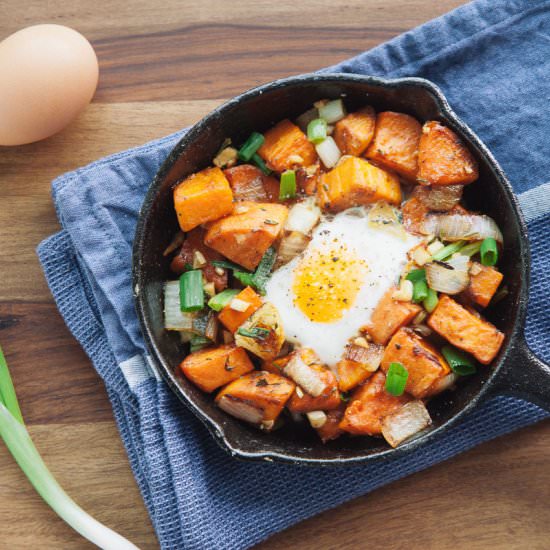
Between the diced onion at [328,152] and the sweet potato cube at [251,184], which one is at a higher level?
the diced onion at [328,152]

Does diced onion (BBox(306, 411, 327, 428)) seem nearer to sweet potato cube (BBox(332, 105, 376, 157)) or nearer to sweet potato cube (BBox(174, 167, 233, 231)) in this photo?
sweet potato cube (BBox(174, 167, 233, 231))

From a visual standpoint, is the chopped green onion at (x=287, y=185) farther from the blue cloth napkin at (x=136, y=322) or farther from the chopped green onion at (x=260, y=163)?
the blue cloth napkin at (x=136, y=322)

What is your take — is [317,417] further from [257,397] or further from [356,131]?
[356,131]

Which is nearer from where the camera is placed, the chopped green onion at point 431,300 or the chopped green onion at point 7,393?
the chopped green onion at point 431,300

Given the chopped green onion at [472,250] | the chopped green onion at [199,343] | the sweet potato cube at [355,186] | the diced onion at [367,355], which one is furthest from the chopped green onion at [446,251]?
the chopped green onion at [199,343]

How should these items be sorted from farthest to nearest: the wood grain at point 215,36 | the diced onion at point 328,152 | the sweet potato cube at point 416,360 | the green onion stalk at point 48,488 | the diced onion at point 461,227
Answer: the wood grain at point 215,36, the green onion stalk at point 48,488, the diced onion at point 328,152, the diced onion at point 461,227, the sweet potato cube at point 416,360

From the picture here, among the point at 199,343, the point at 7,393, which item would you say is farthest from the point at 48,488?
the point at 199,343
